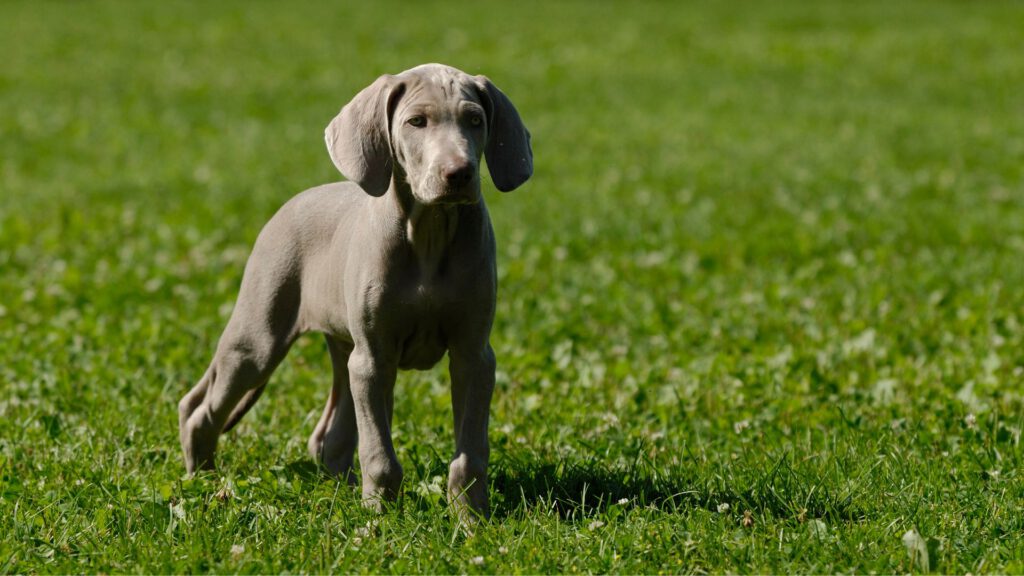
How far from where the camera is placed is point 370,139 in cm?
416

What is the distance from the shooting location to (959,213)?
11000 mm

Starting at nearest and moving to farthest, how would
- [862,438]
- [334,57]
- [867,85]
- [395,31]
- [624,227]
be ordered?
[862,438] < [624,227] < [867,85] < [334,57] < [395,31]

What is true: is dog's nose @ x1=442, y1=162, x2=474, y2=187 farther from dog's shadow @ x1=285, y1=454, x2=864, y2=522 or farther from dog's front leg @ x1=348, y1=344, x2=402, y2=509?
dog's shadow @ x1=285, y1=454, x2=864, y2=522

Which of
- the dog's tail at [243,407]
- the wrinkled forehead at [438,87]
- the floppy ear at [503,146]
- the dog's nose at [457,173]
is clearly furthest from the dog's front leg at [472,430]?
the dog's tail at [243,407]

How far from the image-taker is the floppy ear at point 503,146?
419 cm

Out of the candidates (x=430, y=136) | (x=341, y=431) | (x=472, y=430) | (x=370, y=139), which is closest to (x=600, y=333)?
(x=341, y=431)

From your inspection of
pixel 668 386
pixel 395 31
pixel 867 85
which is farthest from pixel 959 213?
pixel 395 31

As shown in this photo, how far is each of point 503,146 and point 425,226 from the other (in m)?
0.38

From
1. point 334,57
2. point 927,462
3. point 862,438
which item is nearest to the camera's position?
point 927,462

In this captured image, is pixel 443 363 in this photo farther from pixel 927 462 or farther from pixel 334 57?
pixel 334 57

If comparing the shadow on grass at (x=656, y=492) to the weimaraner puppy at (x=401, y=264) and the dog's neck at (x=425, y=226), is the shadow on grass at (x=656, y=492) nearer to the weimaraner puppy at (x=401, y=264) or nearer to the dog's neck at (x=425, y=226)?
the weimaraner puppy at (x=401, y=264)

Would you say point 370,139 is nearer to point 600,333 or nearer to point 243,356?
point 243,356

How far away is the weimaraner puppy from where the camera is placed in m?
4.04

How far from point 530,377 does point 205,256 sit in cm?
377
